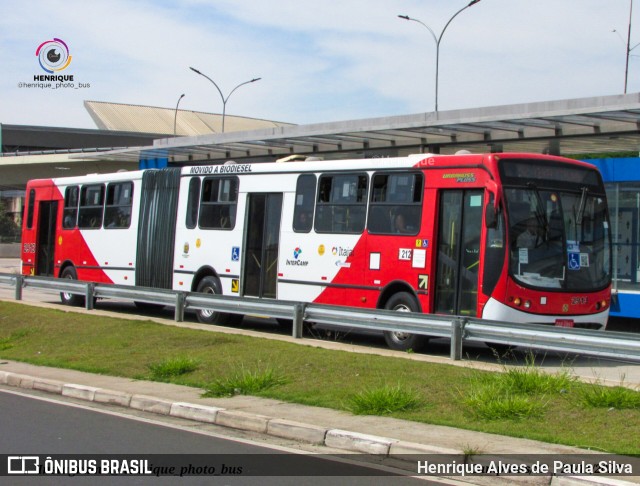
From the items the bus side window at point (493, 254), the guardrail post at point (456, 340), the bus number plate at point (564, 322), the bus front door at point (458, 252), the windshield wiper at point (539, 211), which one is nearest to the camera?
the guardrail post at point (456, 340)

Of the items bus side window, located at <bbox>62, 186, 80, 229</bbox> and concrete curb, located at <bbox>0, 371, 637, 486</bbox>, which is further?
bus side window, located at <bbox>62, 186, 80, 229</bbox>

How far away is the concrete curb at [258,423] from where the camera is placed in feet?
26.3

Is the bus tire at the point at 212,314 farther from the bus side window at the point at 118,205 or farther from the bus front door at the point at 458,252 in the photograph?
the bus front door at the point at 458,252

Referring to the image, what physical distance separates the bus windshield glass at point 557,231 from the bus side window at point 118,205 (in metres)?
11.4


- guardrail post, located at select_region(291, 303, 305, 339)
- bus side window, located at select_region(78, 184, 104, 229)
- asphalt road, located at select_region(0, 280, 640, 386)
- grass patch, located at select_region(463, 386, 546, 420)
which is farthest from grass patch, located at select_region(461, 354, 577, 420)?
bus side window, located at select_region(78, 184, 104, 229)

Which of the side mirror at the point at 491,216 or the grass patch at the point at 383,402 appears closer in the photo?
the grass patch at the point at 383,402

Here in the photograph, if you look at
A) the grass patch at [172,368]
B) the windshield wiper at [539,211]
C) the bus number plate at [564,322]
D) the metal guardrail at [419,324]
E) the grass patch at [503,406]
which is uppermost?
the windshield wiper at [539,211]

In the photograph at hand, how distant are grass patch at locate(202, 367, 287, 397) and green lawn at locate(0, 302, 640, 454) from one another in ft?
0.05

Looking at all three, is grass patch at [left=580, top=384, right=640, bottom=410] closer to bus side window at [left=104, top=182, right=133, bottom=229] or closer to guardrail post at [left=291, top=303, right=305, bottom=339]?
guardrail post at [left=291, top=303, right=305, bottom=339]

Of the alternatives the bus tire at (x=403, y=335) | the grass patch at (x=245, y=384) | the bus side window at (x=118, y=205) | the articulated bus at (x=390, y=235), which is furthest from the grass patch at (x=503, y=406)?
the bus side window at (x=118, y=205)

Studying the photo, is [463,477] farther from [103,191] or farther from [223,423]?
[103,191]

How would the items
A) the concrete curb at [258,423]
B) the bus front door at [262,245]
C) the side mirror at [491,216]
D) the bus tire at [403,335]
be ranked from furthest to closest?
the bus front door at [262,245] < the bus tire at [403,335] < the side mirror at [491,216] < the concrete curb at [258,423]

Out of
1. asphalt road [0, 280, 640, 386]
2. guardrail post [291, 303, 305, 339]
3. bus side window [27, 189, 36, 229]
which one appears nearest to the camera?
asphalt road [0, 280, 640, 386]

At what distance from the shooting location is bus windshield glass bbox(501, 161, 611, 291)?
14.3 meters
